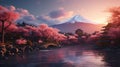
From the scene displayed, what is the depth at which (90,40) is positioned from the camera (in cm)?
1667

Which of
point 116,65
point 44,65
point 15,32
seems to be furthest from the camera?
point 15,32

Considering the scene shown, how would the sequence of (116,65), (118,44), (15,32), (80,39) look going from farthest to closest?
(80,39), (15,32), (118,44), (116,65)

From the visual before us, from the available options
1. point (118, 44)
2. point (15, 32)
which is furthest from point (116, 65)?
point (15, 32)

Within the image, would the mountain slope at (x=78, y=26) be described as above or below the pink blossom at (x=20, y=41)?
above

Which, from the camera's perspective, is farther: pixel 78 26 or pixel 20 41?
pixel 78 26

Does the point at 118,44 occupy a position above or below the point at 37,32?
below

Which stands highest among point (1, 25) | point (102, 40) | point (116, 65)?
point (1, 25)

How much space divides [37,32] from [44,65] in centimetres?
554

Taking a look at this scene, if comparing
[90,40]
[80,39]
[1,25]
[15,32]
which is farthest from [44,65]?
[80,39]

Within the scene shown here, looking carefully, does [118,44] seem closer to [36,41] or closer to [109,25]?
[109,25]

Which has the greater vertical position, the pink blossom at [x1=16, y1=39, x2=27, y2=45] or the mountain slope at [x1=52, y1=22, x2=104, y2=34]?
the mountain slope at [x1=52, y1=22, x2=104, y2=34]

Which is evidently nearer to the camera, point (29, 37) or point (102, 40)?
point (102, 40)

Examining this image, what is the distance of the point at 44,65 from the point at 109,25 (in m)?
6.01

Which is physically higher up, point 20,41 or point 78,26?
point 78,26
